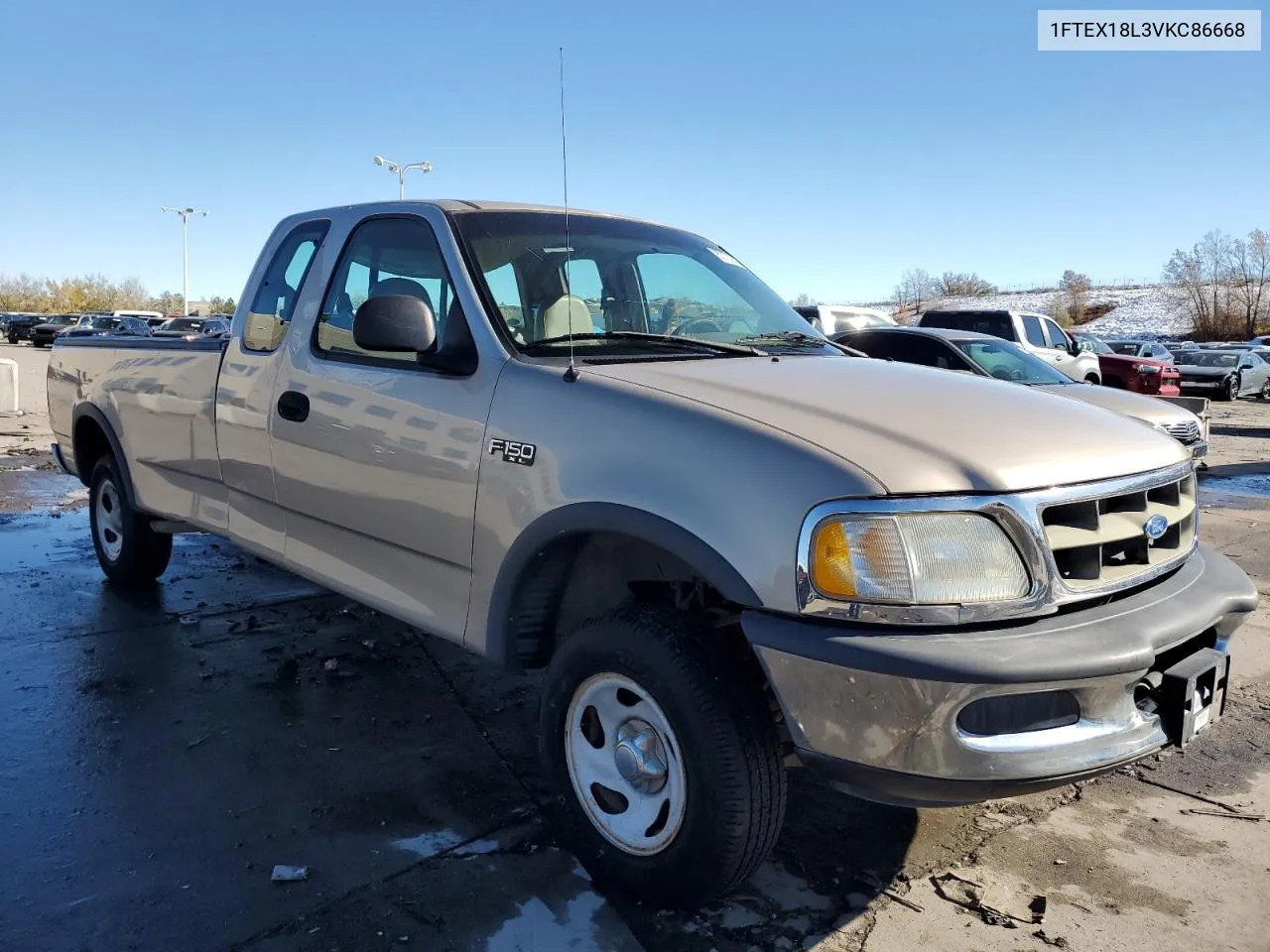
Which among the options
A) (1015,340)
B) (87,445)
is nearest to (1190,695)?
(87,445)

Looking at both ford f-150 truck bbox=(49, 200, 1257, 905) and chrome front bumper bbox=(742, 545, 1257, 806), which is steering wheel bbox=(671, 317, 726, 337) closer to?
ford f-150 truck bbox=(49, 200, 1257, 905)

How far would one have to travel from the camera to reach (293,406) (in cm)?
362

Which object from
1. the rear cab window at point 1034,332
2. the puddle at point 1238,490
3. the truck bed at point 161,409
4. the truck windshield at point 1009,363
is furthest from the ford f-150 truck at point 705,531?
the rear cab window at point 1034,332

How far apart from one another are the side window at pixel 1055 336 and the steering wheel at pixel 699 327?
47.0ft

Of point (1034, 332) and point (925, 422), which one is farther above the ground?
point (1034, 332)

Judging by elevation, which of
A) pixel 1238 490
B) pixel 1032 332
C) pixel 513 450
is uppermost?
pixel 1032 332

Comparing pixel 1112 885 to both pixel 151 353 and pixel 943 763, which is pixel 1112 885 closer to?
pixel 943 763

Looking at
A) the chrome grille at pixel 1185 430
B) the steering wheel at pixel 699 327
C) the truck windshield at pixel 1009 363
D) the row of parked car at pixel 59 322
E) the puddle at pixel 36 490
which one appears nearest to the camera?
the steering wheel at pixel 699 327

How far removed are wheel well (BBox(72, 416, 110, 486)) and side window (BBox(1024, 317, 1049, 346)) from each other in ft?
45.8

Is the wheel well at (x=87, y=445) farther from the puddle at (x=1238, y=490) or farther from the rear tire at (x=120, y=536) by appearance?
the puddle at (x=1238, y=490)

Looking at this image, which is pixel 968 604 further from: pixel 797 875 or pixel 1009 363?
pixel 1009 363

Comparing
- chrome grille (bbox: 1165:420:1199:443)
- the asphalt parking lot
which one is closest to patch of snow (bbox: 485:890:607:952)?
the asphalt parking lot

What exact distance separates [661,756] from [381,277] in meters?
2.12

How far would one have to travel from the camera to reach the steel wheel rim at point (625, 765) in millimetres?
2426
